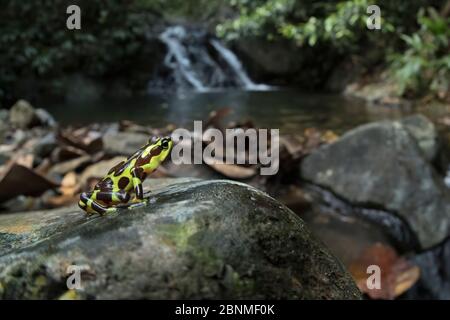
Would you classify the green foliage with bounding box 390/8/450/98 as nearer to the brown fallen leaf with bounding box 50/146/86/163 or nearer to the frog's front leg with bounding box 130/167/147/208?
the brown fallen leaf with bounding box 50/146/86/163

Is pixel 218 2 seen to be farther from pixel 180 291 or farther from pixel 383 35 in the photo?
pixel 180 291

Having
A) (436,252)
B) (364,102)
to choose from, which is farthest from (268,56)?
(436,252)

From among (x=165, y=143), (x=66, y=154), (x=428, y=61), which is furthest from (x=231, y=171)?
(x=428, y=61)

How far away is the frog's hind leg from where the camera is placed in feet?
6.64

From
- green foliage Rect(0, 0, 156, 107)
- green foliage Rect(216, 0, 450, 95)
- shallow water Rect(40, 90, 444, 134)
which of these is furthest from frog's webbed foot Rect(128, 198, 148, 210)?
green foliage Rect(0, 0, 156, 107)

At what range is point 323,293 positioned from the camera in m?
1.75

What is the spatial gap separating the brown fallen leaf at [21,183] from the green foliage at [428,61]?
31.6ft

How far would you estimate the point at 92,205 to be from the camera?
6.84 feet

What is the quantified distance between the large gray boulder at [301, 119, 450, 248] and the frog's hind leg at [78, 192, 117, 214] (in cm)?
335

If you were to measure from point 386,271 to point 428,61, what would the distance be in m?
9.37

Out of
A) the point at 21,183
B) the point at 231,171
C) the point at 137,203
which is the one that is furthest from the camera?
the point at 231,171

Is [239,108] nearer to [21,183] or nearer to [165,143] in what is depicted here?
[21,183]

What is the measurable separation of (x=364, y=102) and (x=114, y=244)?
41.4 ft

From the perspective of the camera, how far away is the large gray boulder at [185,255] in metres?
1.52
